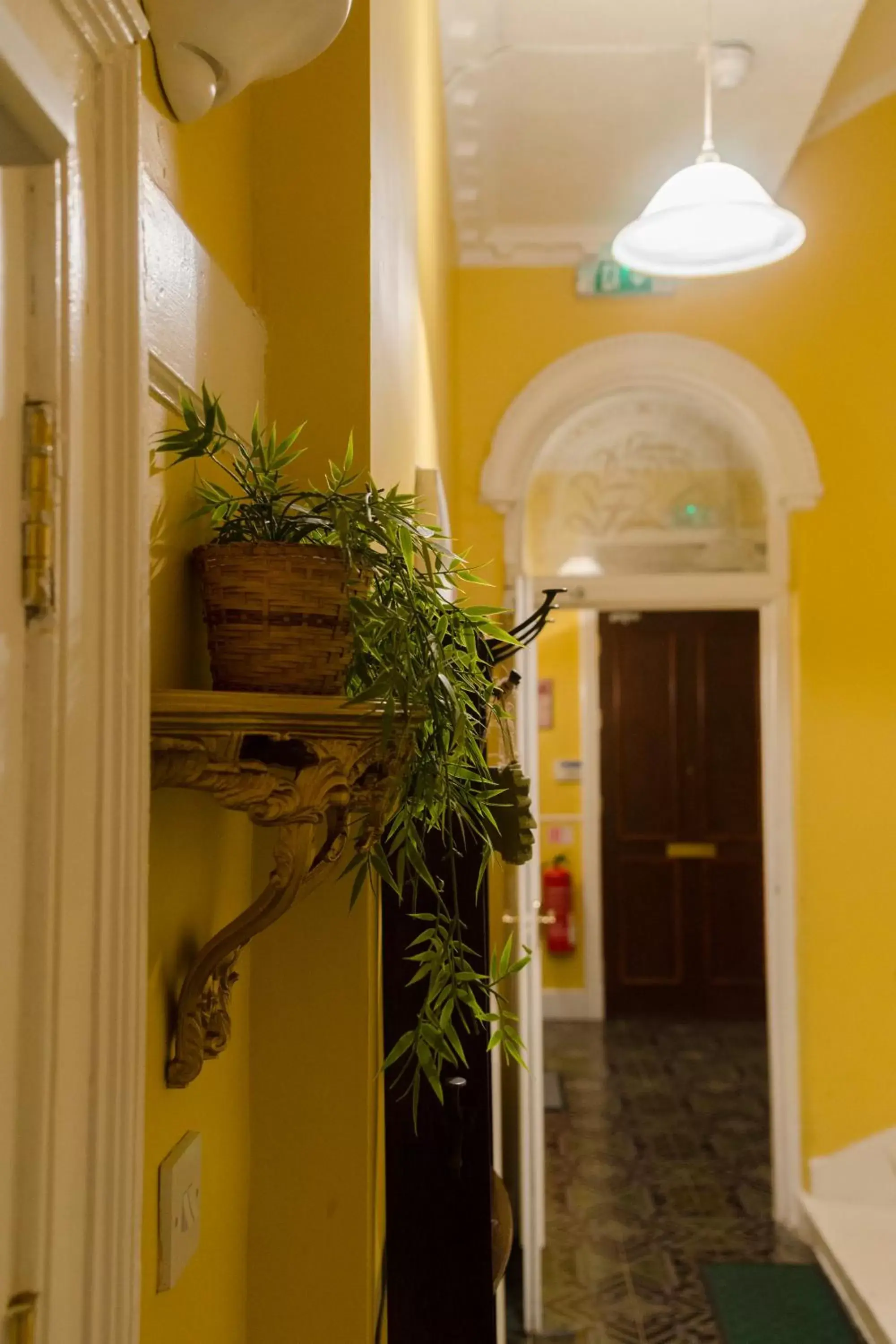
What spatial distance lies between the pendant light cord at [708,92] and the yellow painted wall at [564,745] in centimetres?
357

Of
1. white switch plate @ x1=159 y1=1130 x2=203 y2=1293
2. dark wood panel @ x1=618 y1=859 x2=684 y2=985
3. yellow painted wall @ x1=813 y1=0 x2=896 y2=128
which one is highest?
yellow painted wall @ x1=813 y1=0 x2=896 y2=128

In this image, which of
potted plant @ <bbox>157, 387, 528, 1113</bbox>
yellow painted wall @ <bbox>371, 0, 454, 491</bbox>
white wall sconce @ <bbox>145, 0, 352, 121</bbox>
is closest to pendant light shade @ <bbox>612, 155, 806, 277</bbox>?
yellow painted wall @ <bbox>371, 0, 454, 491</bbox>

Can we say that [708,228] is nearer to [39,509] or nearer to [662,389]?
[662,389]

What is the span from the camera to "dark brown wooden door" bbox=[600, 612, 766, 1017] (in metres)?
6.05

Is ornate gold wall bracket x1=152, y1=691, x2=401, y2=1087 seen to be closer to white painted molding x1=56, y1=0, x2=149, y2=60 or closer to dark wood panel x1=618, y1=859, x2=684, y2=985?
white painted molding x1=56, y1=0, x2=149, y2=60

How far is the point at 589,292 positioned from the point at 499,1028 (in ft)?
10.4

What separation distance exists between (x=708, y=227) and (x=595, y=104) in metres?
0.82

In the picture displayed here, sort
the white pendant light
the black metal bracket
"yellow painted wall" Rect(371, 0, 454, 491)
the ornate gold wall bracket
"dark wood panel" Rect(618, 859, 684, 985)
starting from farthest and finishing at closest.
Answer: "dark wood panel" Rect(618, 859, 684, 985), the white pendant light, "yellow painted wall" Rect(371, 0, 454, 491), the black metal bracket, the ornate gold wall bracket

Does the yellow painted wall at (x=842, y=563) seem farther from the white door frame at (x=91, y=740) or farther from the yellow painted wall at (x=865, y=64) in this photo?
the white door frame at (x=91, y=740)

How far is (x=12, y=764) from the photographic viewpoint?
607mm

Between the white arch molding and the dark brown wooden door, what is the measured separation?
2.37m

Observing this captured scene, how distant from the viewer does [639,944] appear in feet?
20.0

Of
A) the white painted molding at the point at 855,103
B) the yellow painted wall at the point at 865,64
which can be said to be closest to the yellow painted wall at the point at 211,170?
the yellow painted wall at the point at 865,64

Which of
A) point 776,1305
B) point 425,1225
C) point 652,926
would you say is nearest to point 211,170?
point 425,1225
